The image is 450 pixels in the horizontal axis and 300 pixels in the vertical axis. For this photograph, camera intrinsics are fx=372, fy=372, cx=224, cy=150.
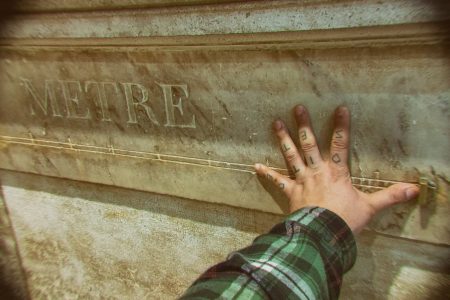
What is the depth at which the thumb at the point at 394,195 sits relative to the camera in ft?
3.60

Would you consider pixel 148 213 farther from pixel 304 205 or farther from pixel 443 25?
pixel 443 25

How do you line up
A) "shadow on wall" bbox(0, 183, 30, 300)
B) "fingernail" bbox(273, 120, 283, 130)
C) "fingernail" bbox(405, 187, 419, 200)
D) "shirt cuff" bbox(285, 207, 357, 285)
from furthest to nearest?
1. "shadow on wall" bbox(0, 183, 30, 300)
2. "fingernail" bbox(273, 120, 283, 130)
3. "fingernail" bbox(405, 187, 419, 200)
4. "shirt cuff" bbox(285, 207, 357, 285)

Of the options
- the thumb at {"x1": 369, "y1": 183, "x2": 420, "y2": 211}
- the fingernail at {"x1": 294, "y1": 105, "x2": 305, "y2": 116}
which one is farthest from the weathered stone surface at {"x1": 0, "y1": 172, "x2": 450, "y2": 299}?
the fingernail at {"x1": 294, "y1": 105, "x2": 305, "y2": 116}

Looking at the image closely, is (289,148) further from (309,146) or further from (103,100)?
(103,100)

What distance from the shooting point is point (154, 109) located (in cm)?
138

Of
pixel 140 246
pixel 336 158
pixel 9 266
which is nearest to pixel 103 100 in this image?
pixel 140 246

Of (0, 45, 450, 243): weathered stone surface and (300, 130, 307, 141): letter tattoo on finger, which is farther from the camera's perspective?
(300, 130, 307, 141): letter tattoo on finger

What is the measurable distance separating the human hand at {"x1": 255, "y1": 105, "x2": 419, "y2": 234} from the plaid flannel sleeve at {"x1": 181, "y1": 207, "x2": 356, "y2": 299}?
0.26 ft

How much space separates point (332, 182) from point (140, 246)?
966 millimetres

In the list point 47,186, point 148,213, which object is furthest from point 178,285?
point 47,186

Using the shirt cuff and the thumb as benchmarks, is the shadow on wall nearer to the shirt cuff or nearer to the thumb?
the shirt cuff

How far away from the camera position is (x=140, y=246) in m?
1.70

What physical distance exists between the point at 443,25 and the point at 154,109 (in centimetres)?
94

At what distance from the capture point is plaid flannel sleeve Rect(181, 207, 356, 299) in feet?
2.65
